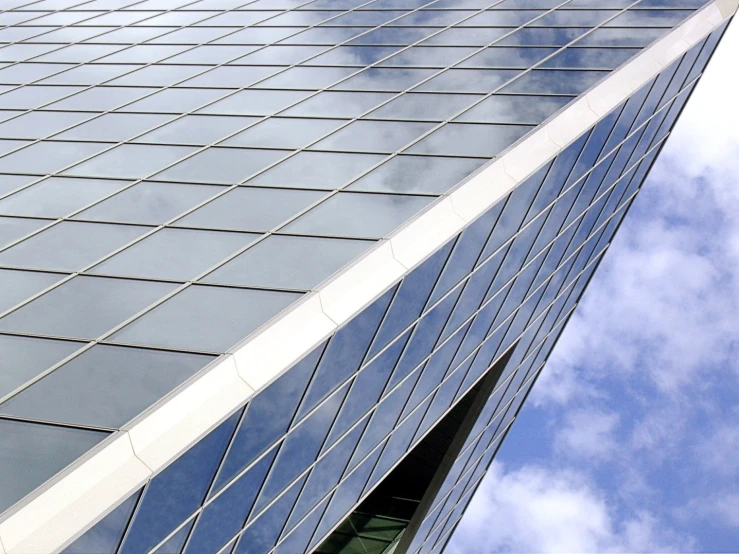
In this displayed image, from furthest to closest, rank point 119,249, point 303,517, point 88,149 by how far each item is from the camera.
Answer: point 88,149, point 303,517, point 119,249

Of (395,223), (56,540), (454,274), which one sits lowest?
(56,540)

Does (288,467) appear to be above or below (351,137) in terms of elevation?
below

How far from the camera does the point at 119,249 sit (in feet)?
53.1

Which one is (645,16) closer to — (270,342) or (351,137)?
(351,137)

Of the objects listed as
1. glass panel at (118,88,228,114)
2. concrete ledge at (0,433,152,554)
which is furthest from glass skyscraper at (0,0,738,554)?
glass panel at (118,88,228,114)

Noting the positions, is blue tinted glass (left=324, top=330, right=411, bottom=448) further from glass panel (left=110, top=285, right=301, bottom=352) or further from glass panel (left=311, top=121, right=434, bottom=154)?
glass panel (left=110, top=285, right=301, bottom=352)

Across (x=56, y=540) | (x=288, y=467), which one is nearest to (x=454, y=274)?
(x=288, y=467)

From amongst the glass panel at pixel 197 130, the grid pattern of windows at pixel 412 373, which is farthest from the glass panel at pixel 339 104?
the grid pattern of windows at pixel 412 373

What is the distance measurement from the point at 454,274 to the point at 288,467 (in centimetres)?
630

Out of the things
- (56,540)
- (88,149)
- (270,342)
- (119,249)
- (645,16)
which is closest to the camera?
(56,540)

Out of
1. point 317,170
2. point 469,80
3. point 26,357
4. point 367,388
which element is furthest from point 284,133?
point 26,357

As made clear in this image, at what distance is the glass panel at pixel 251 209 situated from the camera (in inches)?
664

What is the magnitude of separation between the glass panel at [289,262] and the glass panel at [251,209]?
2.68 feet

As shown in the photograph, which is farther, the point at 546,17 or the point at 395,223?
the point at 546,17
